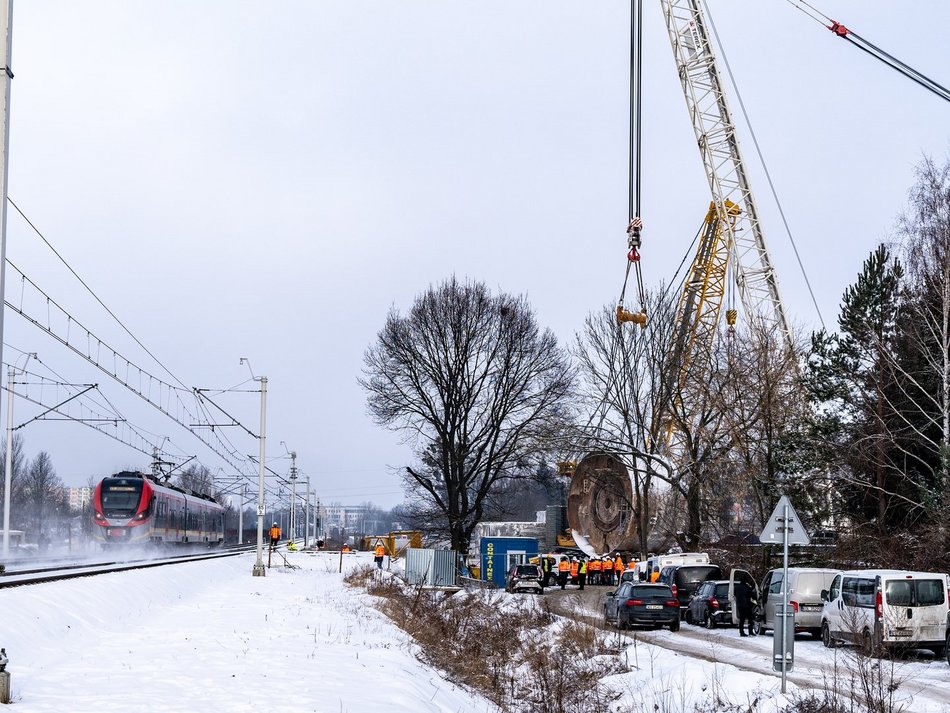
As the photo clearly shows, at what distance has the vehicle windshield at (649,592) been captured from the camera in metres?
30.6

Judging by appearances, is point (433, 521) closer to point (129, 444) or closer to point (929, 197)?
point (129, 444)

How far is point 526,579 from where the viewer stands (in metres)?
45.6

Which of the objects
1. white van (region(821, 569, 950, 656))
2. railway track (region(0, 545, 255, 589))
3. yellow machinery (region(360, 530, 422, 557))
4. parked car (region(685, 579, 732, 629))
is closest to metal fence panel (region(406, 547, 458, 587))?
railway track (region(0, 545, 255, 589))

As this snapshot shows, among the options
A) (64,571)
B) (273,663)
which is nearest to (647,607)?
(273,663)

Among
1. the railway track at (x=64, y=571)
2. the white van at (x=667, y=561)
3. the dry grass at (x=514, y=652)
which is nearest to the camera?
the dry grass at (x=514, y=652)

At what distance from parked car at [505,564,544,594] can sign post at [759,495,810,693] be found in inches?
1106

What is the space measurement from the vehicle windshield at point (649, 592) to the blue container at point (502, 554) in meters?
19.4

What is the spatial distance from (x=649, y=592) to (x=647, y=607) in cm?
51

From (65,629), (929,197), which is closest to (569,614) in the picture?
(65,629)

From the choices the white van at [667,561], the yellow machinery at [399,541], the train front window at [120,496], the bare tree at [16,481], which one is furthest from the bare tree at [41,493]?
the white van at [667,561]

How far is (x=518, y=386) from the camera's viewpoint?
5328 cm

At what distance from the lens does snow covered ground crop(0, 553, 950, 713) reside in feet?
43.8

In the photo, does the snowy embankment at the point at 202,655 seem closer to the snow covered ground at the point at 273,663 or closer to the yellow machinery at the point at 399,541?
the snow covered ground at the point at 273,663

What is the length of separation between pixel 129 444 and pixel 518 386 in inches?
819
